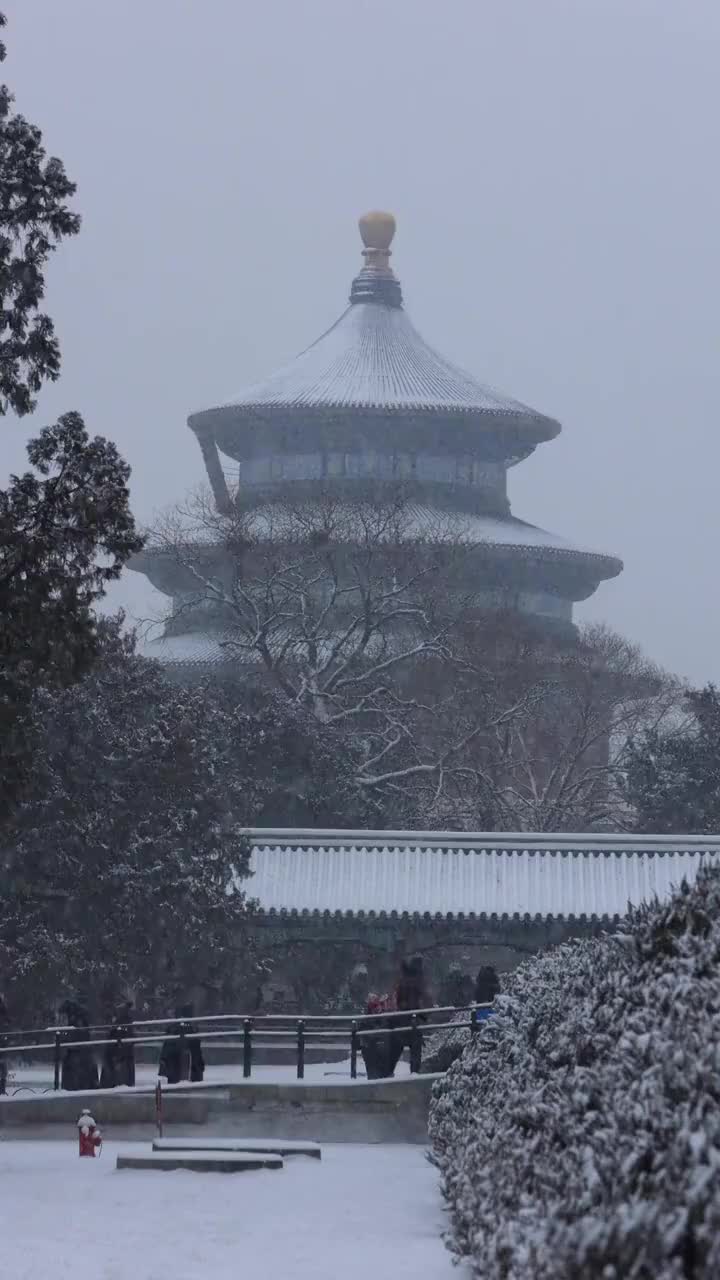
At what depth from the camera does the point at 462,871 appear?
31.8m

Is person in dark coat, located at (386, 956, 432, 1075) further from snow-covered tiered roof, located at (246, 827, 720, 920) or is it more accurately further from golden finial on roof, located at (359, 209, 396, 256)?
golden finial on roof, located at (359, 209, 396, 256)

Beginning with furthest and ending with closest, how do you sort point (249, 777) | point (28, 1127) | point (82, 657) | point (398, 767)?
point (398, 767) < point (249, 777) < point (28, 1127) < point (82, 657)

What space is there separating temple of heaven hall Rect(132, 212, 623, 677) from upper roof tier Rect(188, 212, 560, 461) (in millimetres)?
39

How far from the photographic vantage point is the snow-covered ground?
1055 cm

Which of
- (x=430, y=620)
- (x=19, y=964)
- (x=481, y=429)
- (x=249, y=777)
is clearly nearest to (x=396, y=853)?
(x=249, y=777)

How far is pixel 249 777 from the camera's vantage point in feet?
120

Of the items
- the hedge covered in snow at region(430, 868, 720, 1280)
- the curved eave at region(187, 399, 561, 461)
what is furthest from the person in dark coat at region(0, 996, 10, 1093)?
the curved eave at region(187, 399, 561, 461)

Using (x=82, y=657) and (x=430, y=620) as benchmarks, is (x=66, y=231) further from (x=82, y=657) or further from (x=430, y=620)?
(x=430, y=620)

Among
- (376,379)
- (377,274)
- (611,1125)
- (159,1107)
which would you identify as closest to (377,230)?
(377,274)

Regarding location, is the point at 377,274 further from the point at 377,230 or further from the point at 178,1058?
the point at 178,1058

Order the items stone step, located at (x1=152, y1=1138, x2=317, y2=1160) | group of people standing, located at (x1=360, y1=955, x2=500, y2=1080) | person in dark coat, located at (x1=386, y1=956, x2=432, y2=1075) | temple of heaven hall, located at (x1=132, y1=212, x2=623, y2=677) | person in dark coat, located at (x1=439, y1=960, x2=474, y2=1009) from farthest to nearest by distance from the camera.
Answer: temple of heaven hall, located at (x1=132, y1=212, x2=623, y2=677) → person in dark coat, located at (x1=439, y1=960, x2=474, y2=1009) → person in dark coat, located at (x1=386, y1=956, x2=432, y2=1075) → group of people standing, located at (x1=360, y1=955, x2=500, y2=1080) → stone step, located at (x1=152, y1=1138, x2=317, y2=1160)

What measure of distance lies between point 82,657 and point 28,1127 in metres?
5.59

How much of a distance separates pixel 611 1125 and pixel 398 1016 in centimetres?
1460

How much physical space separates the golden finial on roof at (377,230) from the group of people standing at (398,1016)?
141ft
